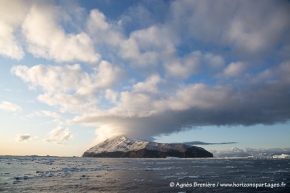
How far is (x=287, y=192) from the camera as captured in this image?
20.6 metres

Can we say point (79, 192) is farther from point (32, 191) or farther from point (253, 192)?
point (253, 192)

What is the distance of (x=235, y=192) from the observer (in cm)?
2058

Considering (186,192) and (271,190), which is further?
(271,190)

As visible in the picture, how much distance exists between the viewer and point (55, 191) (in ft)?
68.2

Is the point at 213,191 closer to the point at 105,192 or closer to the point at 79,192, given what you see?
the point at 105,192

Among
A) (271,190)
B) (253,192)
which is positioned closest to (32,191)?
(253,192)

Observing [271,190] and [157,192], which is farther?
[271,190]

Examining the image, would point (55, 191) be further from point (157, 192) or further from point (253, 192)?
point (253, 192)

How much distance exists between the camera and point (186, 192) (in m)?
20.1

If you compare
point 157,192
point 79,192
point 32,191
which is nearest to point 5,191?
point 32,191

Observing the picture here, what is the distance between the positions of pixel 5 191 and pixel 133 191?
1341cm

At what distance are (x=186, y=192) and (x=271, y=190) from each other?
32.3ft

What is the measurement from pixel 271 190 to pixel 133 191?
Result: 50.0 feet

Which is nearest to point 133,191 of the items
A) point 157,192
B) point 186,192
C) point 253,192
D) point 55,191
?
point 157,192
